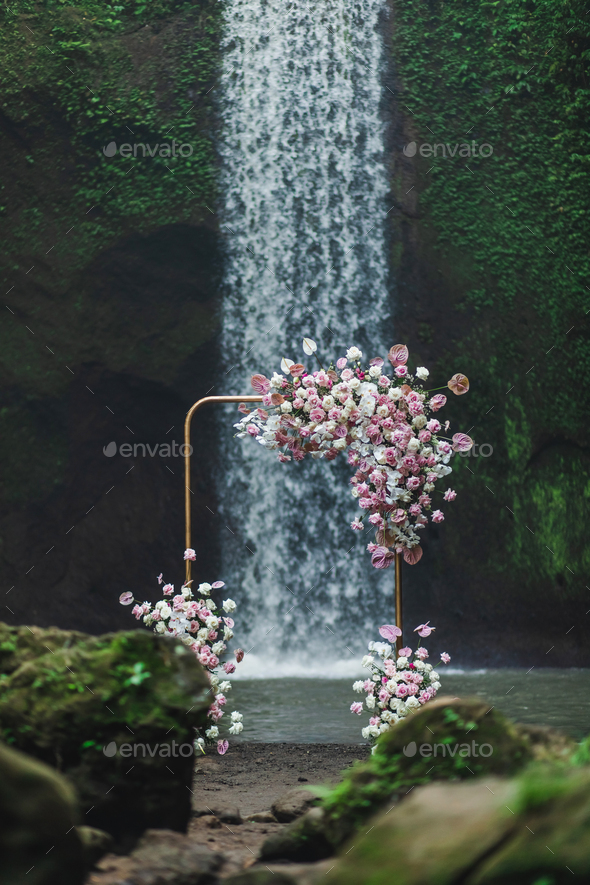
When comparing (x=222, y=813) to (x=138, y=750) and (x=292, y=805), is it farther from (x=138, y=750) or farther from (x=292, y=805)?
(x=138, y=750)

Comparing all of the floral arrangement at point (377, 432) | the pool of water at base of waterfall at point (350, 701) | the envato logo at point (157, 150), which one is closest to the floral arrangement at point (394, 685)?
the floral arrangement at point (377, 432)

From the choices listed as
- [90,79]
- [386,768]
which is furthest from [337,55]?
[386,768]

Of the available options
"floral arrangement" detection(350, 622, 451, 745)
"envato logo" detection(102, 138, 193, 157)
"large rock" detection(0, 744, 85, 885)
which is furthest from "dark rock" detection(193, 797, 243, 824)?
"envato logo" detection(102, 138, 193, 157)

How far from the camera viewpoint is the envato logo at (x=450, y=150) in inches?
474

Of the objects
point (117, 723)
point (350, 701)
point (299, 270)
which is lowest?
point (350, 701)

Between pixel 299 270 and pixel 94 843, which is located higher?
pixel 299 270

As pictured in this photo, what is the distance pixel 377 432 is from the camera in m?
5.54

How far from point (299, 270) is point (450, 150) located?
2771mm

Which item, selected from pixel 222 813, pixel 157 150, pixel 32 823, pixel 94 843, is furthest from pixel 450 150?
pixel 32 823

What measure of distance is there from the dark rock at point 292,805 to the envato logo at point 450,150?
978cm

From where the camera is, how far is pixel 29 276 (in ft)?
37.9

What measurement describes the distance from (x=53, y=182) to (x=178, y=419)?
12.3 ft

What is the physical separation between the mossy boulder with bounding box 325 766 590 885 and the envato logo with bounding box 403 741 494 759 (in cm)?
72

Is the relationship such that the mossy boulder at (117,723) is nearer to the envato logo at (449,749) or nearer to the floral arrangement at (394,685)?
the envato logo at (449,749)
